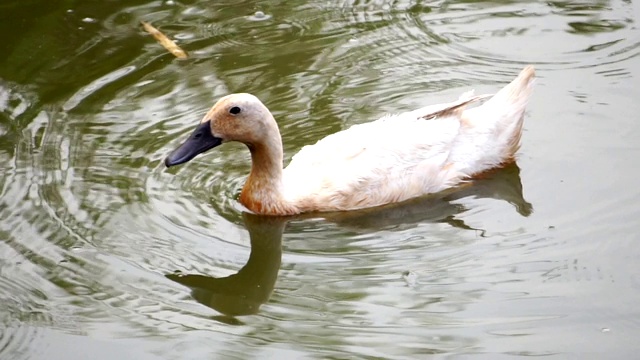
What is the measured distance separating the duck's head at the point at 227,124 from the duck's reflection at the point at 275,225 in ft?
1.92

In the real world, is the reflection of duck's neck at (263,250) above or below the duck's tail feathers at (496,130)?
below

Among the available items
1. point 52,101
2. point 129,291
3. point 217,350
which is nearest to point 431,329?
point 217,350

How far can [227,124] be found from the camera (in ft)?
24.8

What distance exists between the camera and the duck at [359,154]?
24.9 ft

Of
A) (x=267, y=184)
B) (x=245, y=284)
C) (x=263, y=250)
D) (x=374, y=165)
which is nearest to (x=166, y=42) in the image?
(x=267, y=184)

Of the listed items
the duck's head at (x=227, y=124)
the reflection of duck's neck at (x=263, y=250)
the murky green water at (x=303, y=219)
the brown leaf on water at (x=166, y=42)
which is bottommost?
the reflection of duck's neck at (x=263, y=250)

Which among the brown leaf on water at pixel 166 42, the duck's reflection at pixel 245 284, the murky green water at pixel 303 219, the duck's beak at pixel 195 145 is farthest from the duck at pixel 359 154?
the brown leaf on water at pixel 166 42

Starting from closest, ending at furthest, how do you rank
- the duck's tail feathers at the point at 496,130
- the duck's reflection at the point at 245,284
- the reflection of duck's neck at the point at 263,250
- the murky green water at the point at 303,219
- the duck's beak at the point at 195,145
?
the murky green water at the point at 303,219
the duck's reflection at the point at 245,284
the reflection of duck's neck at the point at 263,250
the duck's beak at the point at 195,145
the duck's tail feathers at the point at 496,130

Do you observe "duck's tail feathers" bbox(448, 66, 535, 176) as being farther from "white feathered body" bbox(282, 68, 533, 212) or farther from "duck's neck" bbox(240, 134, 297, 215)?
"duck's neck" bbox(240, 134, 297, 215)

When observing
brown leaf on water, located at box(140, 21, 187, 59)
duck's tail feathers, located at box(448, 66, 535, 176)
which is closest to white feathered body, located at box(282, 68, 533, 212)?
duck's tail feathers, located at box(448, 66, 535, 176)

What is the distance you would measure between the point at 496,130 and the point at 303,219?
5.17 ft

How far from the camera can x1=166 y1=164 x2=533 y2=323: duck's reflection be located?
6754mm

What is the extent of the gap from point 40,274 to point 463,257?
2543 millimetres

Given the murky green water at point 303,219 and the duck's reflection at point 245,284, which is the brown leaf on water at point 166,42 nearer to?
the murky green water at point 303,219
